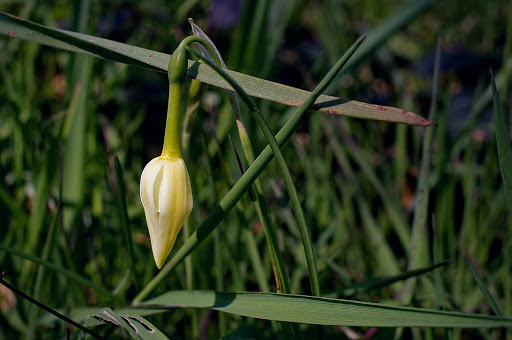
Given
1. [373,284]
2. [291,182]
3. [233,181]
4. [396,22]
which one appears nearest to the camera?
[291,182]

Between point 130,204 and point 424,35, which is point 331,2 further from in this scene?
point 424,35

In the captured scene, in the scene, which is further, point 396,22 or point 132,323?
point 396,22

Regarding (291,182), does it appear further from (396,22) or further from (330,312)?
(396,22)

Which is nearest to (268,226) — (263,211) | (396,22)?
(263,211)

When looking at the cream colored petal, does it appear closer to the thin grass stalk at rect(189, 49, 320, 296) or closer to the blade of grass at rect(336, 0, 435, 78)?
the thin grass stalk at rect(189, 49, 320, 296)

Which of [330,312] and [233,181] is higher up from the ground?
[233,181]

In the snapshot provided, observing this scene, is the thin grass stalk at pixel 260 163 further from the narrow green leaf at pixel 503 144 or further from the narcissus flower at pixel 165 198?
the narrow green leaf at pixel 503 144
